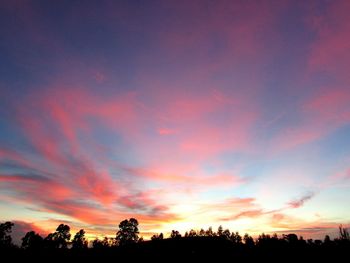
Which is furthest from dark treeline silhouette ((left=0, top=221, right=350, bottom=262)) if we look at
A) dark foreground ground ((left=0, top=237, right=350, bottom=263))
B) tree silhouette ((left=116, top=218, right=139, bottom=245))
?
tree silhouette ((left=116, top=218, right=139, bottom=245))

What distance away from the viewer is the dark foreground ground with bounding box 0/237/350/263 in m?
29.2

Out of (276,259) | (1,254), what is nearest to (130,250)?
(1,254)

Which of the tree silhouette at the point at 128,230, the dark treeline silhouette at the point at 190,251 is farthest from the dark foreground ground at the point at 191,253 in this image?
the tree silhouette at the point at 128,230

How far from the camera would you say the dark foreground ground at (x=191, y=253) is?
29234 millimetres

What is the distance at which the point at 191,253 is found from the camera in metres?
33.5

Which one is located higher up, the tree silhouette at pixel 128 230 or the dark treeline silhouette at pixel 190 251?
the tree silhouette at pixel 128 230

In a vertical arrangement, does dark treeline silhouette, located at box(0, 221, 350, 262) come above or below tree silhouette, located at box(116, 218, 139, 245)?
below

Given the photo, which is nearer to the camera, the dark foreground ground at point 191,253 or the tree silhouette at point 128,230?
the dark foreground ground at point 191,253

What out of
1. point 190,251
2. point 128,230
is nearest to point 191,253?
point 190,251

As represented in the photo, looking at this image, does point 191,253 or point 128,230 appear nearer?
point 191,253

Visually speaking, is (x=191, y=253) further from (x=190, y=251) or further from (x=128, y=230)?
(x=128, y=230)

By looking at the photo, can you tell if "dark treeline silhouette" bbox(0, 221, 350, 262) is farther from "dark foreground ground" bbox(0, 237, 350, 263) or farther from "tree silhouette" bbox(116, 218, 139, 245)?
"tree silhouette" bbox(116, 218, 139, 245)

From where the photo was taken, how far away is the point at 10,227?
9688cm

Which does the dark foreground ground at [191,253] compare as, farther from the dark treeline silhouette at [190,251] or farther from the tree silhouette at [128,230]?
the tree silhouette at [128,230]
